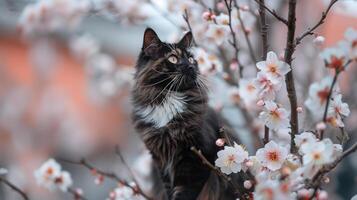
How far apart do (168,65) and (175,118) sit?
0.21m

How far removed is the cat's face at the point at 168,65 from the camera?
184cm

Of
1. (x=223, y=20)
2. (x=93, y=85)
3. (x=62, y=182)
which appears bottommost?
(x=62, y=182)

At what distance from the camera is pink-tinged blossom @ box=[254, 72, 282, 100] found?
125 cm

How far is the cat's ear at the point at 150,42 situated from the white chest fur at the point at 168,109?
0.18 meters

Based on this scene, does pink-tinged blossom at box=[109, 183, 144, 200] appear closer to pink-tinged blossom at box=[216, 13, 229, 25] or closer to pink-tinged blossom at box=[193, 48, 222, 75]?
pink-tinged blossom at box=[193, 48, 222, 75]

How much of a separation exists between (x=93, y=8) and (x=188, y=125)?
0.87 m

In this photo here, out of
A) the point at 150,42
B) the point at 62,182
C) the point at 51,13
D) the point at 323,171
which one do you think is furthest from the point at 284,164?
the point at 51,13

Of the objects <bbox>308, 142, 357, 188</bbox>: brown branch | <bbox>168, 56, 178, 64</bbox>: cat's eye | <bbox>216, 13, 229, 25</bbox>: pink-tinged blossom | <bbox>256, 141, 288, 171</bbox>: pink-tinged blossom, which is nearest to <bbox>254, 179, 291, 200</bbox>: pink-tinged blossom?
<bbox>308, 142, 357, 188</bbox>: brown branch

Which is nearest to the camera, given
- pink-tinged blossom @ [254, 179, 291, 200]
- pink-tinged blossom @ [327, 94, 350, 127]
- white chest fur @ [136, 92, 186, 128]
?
pink-tinged blossom @ [254, 179, 291, 200]

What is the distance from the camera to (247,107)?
2318 millimetres

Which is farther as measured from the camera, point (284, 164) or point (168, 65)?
point (168, 65)

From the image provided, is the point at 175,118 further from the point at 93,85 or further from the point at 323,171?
the point at 93,85

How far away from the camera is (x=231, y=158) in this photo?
4.18 feet

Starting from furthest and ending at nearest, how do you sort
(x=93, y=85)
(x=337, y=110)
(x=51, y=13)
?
1. (x=93, y=85)
2. (x=51, y=13)
3. (x=337, y=110)
